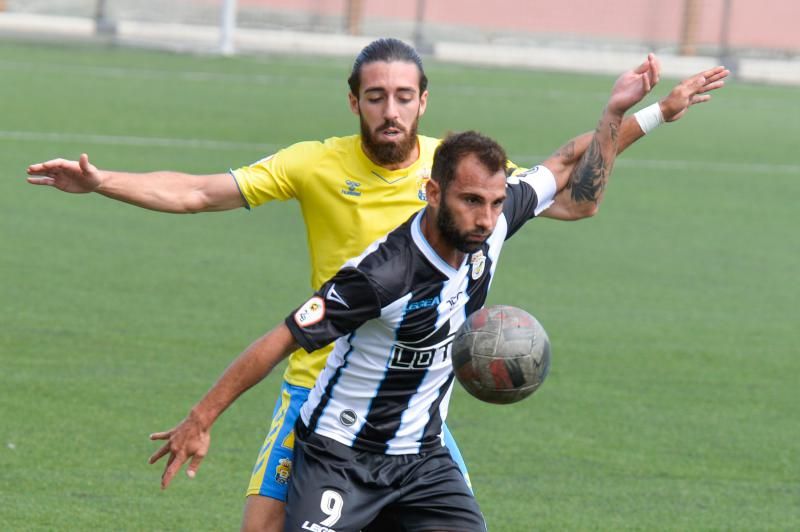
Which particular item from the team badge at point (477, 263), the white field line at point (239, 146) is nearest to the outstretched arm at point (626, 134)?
the team badge at point (477, 263)

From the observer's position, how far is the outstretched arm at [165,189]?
20.3 ft

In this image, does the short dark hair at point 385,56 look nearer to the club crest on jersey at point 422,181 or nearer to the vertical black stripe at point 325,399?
the club crest on jersey at point 422,181

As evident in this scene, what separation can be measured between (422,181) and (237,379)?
141cm

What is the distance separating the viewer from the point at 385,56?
20.3 feet

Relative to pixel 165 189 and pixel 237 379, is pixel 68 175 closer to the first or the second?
pixel 165 189

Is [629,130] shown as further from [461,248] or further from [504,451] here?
[504,451]

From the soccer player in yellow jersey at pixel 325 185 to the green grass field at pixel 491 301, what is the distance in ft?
5.30

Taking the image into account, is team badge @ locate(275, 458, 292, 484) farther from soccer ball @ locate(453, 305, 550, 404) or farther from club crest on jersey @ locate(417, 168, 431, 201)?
club crest on jersey @ locate(417, 168, 431, 201)

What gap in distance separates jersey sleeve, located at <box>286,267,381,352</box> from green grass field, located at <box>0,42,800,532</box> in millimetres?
2502

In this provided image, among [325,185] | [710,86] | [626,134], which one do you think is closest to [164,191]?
[325,185]

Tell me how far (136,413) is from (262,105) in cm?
1451

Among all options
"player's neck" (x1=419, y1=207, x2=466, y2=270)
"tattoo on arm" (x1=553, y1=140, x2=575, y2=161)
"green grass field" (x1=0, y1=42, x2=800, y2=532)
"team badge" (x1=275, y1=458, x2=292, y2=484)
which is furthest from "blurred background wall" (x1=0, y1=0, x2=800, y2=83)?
"player's neck" (x1=419, y1=207, x2=466, y2=270)

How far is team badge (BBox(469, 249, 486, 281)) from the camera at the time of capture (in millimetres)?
5676

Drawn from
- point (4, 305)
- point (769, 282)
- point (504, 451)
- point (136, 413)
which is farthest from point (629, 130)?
point (769, 282)
